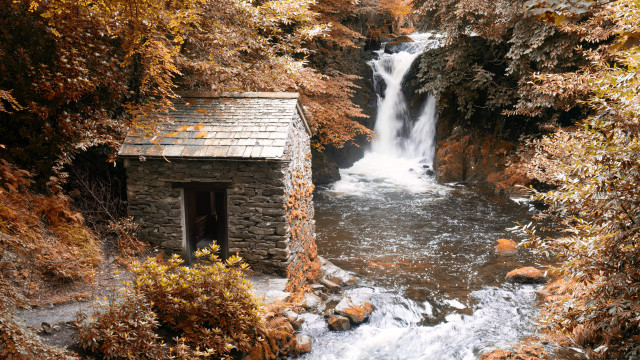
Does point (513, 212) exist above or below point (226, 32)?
below

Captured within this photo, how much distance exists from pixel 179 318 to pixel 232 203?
256cm

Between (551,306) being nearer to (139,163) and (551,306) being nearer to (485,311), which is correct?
(485,311)

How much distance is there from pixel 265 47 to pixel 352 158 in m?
11.6

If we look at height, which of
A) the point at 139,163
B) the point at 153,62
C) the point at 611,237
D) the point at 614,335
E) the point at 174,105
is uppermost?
the point at 153,62

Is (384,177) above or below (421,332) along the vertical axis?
above

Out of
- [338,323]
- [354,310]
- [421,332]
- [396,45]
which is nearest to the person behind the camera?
[338,323]

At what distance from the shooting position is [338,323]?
6.20 meters

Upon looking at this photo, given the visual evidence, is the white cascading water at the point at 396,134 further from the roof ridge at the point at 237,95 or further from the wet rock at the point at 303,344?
the wet rock at the point at 303,344

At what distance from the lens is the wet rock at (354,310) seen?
6453 mm

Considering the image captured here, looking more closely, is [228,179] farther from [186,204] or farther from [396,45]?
[396,45]

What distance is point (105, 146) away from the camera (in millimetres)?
7113

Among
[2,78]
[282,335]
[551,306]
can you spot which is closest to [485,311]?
[551,306]

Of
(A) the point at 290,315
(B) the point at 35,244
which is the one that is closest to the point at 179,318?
(A) the point at 290,315

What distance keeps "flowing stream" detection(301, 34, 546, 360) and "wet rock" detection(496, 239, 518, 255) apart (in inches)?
6.4
